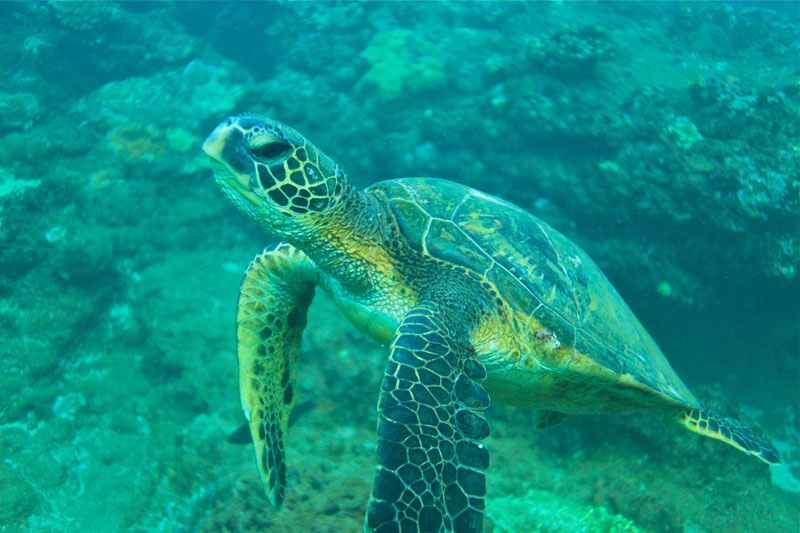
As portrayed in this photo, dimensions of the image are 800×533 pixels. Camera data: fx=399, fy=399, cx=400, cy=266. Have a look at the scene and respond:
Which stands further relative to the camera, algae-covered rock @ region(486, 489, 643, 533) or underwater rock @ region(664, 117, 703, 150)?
underwater rock @ region(664, 117, 703, 150)

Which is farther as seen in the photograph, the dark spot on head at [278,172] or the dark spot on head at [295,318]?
the dark spot on head at [295,318]

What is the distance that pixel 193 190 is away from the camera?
6930 millimetres

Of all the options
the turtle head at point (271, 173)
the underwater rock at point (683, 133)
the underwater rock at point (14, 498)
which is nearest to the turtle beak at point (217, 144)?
the turtle head at point (271, 173)

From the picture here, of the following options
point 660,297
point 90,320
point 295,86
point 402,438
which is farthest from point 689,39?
point 90,320

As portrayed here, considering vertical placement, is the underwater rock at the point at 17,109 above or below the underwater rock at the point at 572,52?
below

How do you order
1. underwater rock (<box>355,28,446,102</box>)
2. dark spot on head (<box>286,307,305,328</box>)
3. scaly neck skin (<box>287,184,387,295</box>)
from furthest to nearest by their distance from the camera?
1. underwater rock (<box>355,28,446,102</box>)
2. dark spot on head (<box>286,307,305,328</box>)
3. scaly neck skin (<box>287,184,387,295</box>)

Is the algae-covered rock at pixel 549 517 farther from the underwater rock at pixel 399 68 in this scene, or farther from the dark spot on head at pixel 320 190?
the underwater rock at pixel 399 68

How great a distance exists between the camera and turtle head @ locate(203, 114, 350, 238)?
2098 millimetres

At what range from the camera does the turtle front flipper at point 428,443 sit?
145 cm

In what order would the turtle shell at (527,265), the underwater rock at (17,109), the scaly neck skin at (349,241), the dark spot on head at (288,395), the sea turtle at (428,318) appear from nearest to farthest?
the sea turtle at (428,318)
the scaly neck skin at (349,241)
the turtle shell at (527,265)
the dark spot on head at (288,395)
the underwater rock at (17,109)

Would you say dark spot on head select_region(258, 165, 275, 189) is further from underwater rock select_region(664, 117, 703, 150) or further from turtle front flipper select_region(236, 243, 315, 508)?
underwater rock select_region(664, 117, 703, 150)

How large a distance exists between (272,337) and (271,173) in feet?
4.41

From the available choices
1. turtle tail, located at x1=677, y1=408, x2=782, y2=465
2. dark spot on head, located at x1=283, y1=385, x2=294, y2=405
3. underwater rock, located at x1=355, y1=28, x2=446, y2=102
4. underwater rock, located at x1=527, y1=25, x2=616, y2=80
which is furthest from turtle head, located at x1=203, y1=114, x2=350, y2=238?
underwater rock, located at x1=527, y1=25, x2=616, y2=80

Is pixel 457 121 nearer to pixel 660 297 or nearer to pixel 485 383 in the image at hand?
pixel 660 297
